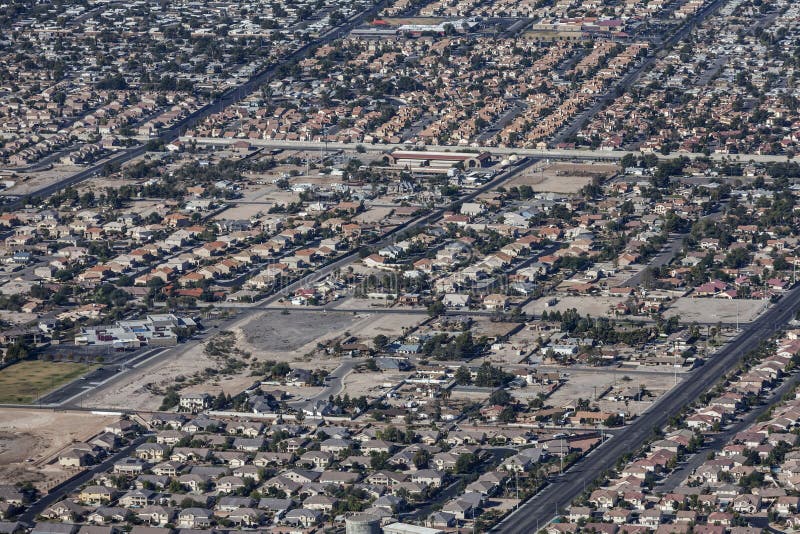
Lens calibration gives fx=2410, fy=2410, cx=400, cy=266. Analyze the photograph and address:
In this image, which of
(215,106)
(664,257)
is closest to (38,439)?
(664,257)

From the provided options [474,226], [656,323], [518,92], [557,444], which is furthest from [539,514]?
[518,92]

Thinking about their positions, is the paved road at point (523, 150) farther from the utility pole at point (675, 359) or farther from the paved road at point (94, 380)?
the paved road at point (94, 380)

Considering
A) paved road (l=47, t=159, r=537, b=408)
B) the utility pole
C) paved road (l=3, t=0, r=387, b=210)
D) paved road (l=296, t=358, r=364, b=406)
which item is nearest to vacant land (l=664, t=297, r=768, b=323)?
the utility pole

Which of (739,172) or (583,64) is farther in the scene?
(583,64)

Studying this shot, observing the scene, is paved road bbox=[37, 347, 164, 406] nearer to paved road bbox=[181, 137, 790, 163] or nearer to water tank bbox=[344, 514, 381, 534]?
water tank bbox=[344, 514, 381, 534]

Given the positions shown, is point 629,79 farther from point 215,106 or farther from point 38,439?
point 38,439

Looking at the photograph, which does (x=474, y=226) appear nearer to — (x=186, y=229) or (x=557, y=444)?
(x=186, y=229)
